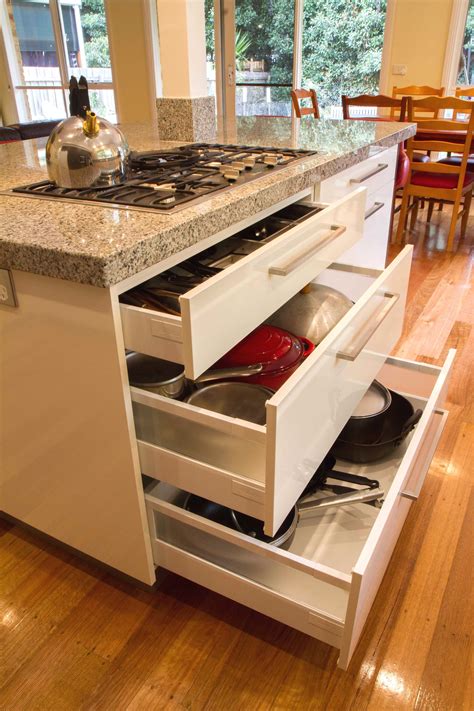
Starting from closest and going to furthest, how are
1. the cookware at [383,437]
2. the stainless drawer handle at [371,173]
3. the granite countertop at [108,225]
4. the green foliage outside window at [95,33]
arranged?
the granite countertop at [108,225] < the cookware at [383,437] < the stainless drawer handle at [371,173] < the green foliage outside window at [95,33]

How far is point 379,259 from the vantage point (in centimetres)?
207


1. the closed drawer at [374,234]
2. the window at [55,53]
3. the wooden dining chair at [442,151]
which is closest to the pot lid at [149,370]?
the closed drawer at [374,234]

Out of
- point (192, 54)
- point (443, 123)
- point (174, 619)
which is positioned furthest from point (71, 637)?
point (443, 123)

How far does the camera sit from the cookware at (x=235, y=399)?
111 cm

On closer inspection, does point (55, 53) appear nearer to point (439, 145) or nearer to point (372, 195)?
point (439, 145)

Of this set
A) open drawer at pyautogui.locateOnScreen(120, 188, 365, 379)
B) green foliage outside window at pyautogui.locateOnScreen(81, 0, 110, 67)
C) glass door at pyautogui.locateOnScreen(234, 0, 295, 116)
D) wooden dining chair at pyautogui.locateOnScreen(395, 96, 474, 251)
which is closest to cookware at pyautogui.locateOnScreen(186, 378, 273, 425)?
open drawer at pyautogui.locateOnScreen(120, 188, 365, 379)

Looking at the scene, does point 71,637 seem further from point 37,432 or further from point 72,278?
point 72,278

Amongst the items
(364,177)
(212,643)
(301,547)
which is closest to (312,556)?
A: (301,547)

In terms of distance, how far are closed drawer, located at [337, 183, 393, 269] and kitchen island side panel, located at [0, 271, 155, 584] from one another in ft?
3.38

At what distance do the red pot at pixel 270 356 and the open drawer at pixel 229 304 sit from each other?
0.15 m

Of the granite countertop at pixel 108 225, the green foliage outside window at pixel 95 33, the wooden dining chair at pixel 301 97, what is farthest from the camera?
the green foliage outside window at pixel 95 33

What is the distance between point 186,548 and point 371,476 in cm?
50

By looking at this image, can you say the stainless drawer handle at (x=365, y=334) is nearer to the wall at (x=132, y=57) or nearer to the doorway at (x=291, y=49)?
the doorway at (x=291, y=49)

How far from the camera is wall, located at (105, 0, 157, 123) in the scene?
17.5 ft
